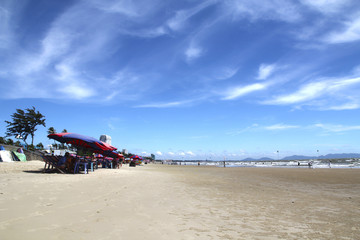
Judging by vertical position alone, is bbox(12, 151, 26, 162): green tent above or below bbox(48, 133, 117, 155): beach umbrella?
below

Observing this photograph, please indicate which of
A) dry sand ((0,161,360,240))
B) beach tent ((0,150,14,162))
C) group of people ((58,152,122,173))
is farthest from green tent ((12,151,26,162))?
dry sand ((0,161,360,240))

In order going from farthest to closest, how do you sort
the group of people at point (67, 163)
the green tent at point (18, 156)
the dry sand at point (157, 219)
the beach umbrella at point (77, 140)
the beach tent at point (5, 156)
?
the green tent at point (18, 156), the beach tent at point (5, 156), the group of people at point (67, 163), the beach umbrella at point (77, 140), the dry sand at point (157, 219)

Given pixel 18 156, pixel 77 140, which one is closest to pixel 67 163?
pixel 77 140

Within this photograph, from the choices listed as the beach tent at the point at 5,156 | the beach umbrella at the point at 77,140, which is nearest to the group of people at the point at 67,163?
the beach umbrella at the point at 77,140

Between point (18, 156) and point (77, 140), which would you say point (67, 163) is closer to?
point (77, 140)

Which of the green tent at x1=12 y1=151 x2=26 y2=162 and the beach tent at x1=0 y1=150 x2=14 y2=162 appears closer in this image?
the beach tent at x1=0 y1=150 x2=14 y2=162

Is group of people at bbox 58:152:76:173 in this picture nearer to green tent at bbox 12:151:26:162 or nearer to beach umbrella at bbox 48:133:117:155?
beach umbrella at bbox 48:133:117:155

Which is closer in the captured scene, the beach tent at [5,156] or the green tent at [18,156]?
the beach tent at [5,156]

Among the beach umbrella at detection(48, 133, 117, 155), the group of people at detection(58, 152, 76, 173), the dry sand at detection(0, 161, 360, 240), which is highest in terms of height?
the beach umbrella at detection(48, 133, 117, 155)

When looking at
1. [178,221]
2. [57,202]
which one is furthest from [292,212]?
[57,202]

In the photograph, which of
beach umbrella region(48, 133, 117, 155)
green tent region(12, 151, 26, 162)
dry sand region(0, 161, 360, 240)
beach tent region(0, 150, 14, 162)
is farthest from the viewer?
green tent region(12, 151, 26, 162)

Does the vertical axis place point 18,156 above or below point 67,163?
above

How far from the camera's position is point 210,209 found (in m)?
5.50

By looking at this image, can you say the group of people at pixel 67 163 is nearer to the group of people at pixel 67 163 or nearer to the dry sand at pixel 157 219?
the group of people at pixel 67 163
